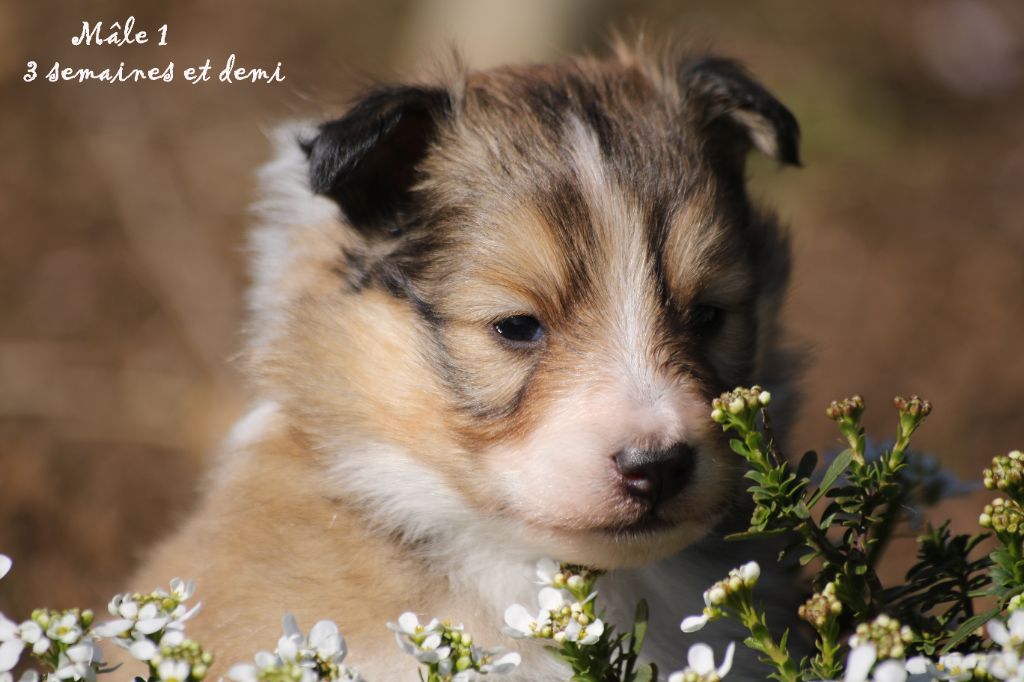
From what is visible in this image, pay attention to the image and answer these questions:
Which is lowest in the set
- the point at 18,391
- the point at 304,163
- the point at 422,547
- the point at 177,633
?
the point at 18,391

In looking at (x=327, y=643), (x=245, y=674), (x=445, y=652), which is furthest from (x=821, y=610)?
(x=245, y=674)

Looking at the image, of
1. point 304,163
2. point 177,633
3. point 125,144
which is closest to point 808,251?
point 125,144

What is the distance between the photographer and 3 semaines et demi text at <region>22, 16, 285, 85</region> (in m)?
8.45

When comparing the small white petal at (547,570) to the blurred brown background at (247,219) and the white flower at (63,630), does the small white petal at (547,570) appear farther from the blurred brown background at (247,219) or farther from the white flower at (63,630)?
the blurred brown background at (247,219)

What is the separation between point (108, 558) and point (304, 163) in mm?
2751

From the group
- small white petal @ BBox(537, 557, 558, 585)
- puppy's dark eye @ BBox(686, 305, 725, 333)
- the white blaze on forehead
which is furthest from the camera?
puppy's dark eye @ BBox(686, 305, 725, 333)

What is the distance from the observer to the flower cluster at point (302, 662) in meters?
2.06

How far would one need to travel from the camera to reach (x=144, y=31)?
9156 millimetres

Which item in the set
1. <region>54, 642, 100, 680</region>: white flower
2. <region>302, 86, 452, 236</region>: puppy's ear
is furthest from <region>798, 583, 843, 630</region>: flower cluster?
<region>302, 86, 452, 236</region>: puppy's ear

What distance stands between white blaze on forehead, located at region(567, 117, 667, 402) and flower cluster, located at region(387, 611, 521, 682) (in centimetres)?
87

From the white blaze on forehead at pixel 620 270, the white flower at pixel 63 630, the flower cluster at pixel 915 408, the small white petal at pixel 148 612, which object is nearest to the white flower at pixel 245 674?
the small white petal at pixel 148 612

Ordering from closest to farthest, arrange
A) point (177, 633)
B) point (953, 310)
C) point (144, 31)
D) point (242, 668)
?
point (242, 668) < point (177, 633) < point (953, 310) < point (144, 31)

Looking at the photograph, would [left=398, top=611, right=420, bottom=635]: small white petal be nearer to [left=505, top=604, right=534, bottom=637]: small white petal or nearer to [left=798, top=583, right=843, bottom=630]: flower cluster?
[left=505, top=604, right=534, bottom=637]: small white petal

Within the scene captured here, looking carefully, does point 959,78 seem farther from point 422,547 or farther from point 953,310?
point 422,547
